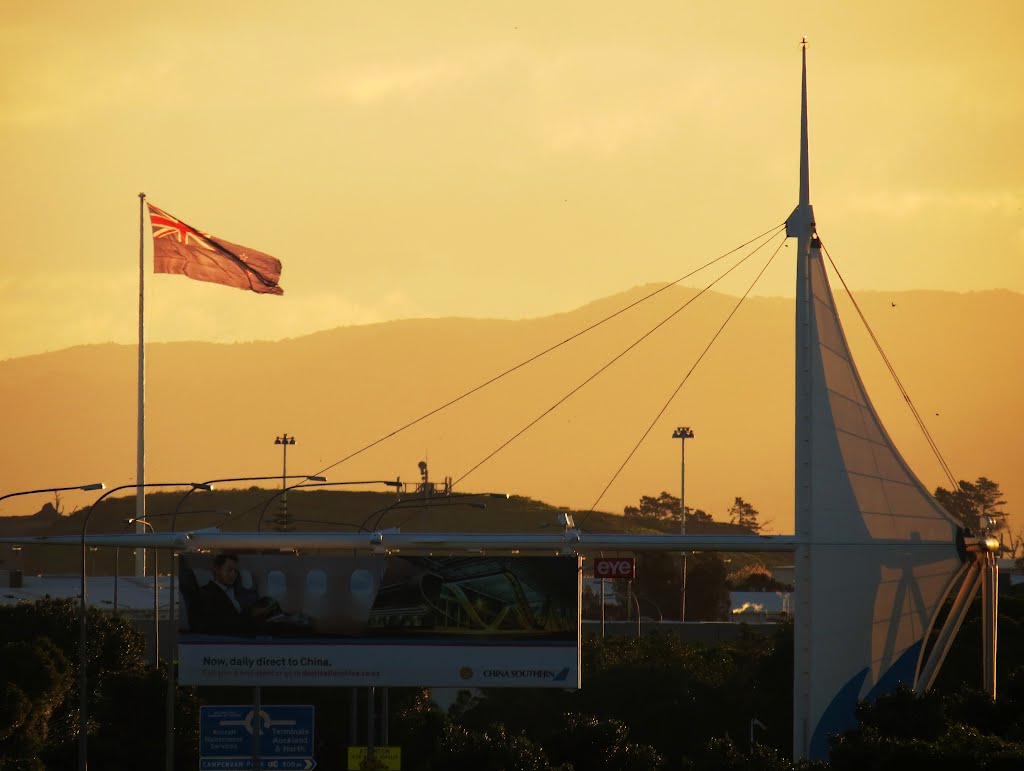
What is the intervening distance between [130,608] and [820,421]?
90285 mm

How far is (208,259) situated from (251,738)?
1495 inches

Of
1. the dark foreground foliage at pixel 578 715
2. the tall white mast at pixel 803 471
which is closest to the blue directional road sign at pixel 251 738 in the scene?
the dark foreground foliage at pixel 578 715

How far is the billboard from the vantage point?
50.7 m

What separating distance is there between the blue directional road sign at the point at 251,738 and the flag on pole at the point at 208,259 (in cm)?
3544

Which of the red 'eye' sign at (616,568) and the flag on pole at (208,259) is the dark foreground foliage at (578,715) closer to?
the flag on pole at (208,259)

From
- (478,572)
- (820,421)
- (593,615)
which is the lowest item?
(593,615)

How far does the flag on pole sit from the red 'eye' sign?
45327 mm

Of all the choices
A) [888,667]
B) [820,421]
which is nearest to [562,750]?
[888,667]

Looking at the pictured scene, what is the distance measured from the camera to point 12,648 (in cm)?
6669

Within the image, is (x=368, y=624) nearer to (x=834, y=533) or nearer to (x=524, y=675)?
(x=524, y=675)

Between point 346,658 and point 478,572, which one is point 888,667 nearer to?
point 478,572

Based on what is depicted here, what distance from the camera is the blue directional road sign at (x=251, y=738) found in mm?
49531

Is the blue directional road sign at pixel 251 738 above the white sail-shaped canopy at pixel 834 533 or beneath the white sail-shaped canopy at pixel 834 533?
beneath

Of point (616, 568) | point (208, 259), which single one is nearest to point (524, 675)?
point (208, 259)
